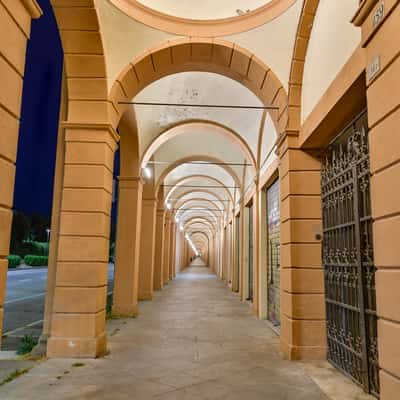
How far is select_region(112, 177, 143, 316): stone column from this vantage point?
873cm

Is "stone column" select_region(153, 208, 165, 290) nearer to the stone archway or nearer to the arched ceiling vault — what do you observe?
the arched ceiling vault

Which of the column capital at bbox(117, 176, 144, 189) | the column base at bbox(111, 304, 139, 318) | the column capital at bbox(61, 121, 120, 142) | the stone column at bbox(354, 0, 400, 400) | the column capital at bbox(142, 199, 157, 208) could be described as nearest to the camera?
the stone column at bbox(354, 0, 400, 400)

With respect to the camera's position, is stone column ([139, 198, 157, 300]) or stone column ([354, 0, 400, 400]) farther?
stone column ([139, 198, 157, 300])

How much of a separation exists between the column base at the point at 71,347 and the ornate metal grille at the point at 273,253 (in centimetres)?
374

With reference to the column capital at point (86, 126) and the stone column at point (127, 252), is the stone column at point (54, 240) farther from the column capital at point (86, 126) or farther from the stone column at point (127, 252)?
the stone column at point (127, 252)

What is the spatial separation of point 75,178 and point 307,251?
3.56 m

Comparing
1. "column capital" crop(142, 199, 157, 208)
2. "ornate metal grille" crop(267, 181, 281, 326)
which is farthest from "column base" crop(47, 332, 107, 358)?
"column capital" crop(142, 199, 157, 208)

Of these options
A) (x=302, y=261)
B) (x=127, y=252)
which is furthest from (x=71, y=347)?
(x=127, y=252)

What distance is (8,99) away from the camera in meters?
2.55

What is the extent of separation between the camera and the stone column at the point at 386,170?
2.39 metres

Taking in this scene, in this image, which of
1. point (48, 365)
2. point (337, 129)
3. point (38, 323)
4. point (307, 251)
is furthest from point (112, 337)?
point (337, 129)

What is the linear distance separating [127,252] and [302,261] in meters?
4.87

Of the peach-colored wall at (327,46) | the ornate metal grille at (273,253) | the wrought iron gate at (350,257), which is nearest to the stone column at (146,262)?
the ornate metal grille at (273,253)

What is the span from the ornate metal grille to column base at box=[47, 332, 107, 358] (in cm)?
374
